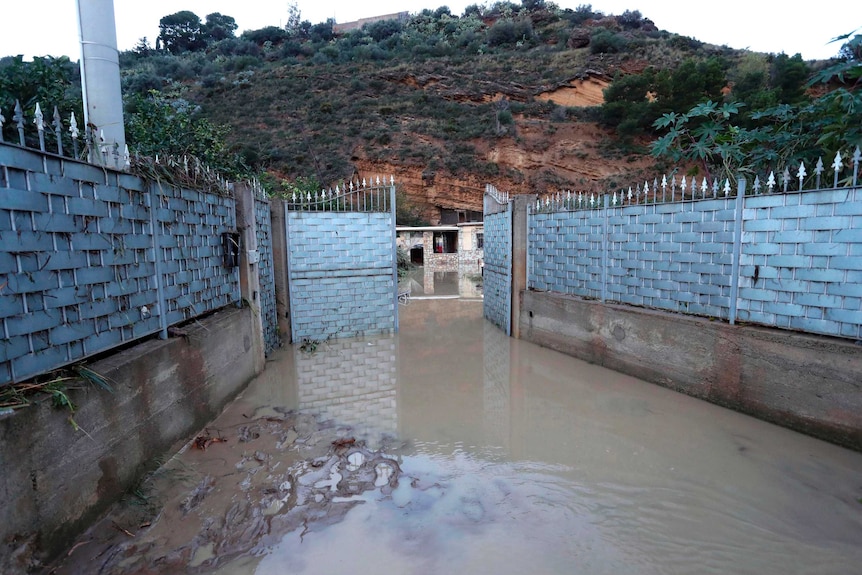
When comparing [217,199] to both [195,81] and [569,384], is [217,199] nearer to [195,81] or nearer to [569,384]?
[569,384]

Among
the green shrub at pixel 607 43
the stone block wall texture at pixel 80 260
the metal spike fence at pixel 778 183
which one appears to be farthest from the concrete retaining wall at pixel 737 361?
the green shrub at pixel 607 43

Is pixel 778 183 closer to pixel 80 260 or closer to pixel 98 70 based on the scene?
pixel 80 260

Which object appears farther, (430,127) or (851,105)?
(430,127)

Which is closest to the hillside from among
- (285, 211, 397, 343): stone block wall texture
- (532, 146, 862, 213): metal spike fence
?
(285, 211, 397, 343): stone block wall texture

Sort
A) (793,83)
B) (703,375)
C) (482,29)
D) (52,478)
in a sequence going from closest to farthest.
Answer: (52,478)
(703,375)
(793,83)
(482,29)

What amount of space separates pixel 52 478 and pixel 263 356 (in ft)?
14.4

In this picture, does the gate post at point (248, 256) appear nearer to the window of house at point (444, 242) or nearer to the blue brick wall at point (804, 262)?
the blue brick wall at point (804, 262)

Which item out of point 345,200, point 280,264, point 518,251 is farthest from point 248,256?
point 518,251

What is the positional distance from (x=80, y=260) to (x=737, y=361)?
595 cm

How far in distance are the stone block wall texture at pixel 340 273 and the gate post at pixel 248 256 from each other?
5.64 feet

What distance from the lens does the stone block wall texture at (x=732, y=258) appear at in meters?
4.14

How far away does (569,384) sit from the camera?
6.35 metres

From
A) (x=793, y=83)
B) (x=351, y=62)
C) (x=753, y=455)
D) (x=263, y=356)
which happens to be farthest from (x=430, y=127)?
(x=753, y=455)

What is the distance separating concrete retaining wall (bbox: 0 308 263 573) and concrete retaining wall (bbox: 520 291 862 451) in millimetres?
5187
